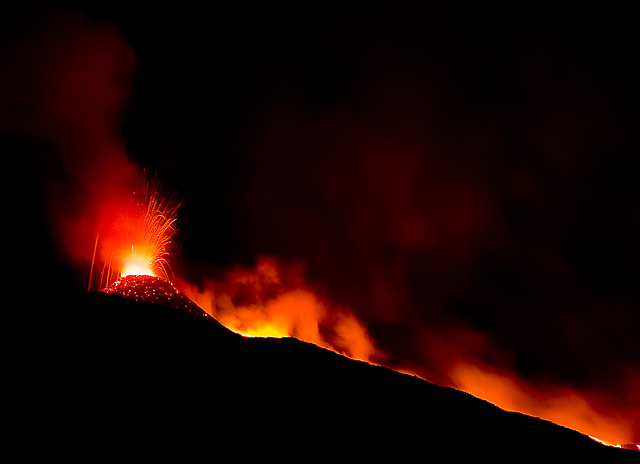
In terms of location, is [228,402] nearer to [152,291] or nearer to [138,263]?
[152,291]

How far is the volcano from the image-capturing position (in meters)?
6.61

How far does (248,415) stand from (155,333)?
3423 millimetres

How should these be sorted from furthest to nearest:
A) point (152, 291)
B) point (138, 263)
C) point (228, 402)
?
1. point (138, 263)
2. point (152, 291)
3. point (228, 402)

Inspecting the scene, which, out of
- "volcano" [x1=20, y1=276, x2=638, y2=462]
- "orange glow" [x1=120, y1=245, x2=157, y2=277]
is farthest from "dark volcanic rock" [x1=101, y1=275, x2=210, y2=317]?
"volcano" [x1=20, y1=276, x2=638, y2=462]

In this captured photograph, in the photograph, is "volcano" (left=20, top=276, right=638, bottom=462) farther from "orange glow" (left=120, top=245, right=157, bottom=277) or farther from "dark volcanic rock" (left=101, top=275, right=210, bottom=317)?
"orange glow" (left=120, top=245, right=157, bottom=277)

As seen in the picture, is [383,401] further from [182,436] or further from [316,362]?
[182,436]

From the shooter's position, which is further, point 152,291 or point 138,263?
point 138,263

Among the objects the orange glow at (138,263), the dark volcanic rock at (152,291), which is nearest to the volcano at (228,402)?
the dark volcanic rock at (152,291)

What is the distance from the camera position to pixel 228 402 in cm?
835

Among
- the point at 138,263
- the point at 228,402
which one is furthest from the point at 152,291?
the point at 228,402

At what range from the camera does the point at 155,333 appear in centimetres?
973

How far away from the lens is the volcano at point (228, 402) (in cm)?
661

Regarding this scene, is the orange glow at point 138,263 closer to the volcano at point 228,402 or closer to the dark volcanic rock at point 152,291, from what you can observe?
the dark volcanic rock at point 152,291

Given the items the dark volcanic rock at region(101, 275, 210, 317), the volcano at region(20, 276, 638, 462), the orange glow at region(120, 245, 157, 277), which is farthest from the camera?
the orange glow at region(120, 245, 157, 277)
